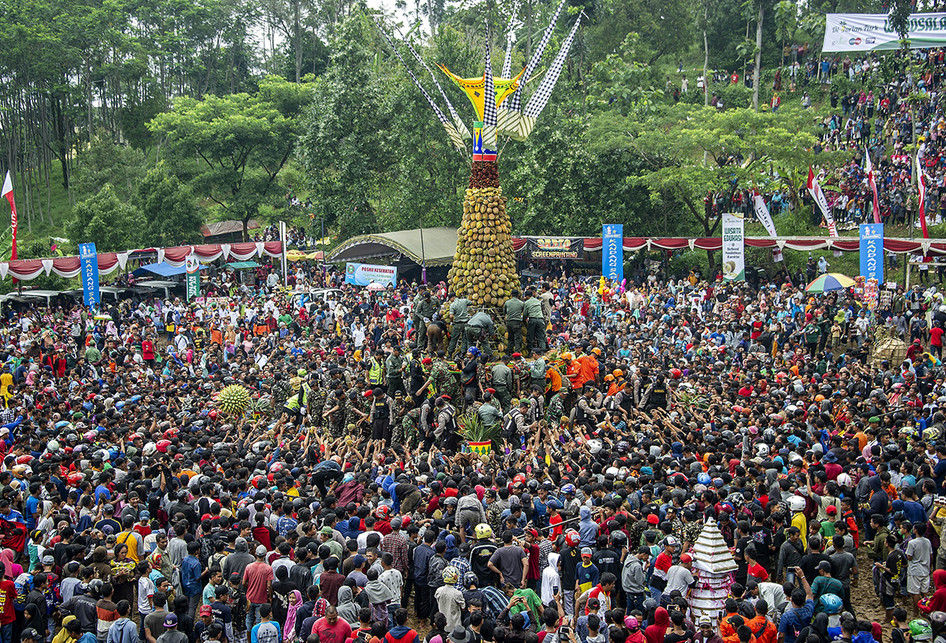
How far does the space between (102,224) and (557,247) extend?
19.0 m

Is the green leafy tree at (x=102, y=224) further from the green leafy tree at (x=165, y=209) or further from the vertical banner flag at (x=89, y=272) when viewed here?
the vertical banner flag at (x=89, y=272)


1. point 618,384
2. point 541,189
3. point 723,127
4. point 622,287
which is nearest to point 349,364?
point 618,384

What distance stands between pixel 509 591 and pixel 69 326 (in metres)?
21.3

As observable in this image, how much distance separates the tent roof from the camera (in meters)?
31.8

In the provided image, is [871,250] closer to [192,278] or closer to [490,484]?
[490,484]

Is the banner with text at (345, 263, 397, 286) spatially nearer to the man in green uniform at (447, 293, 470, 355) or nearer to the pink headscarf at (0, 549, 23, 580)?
the man in green uniform at (447, 293, 470, 355)

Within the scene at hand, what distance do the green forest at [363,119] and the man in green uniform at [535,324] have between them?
41.3 feet

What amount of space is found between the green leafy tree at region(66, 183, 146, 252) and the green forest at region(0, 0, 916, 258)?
0.30ft

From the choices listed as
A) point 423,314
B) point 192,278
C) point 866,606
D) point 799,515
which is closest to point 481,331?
point 423,314

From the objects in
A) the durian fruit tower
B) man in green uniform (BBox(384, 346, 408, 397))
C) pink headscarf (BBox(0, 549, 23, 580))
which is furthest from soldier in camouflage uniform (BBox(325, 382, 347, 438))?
pink headscarf (BBox(0, 549, 23, 580))

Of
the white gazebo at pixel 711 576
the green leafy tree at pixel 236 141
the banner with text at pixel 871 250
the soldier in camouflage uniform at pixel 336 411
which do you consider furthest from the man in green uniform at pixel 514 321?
the green leafy tree at pixel 236 141

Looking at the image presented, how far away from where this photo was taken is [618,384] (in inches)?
665

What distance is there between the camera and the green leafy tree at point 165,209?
39062 mm

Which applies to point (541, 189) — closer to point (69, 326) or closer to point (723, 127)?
point (723, 127)
